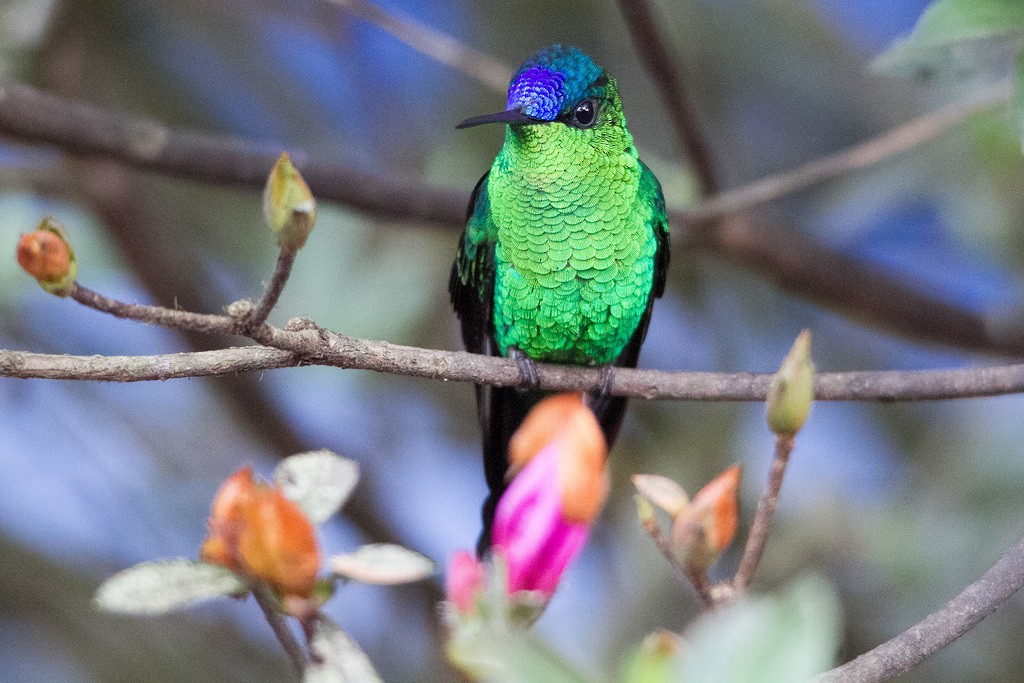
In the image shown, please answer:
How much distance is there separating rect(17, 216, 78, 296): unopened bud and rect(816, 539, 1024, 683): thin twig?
778 mm

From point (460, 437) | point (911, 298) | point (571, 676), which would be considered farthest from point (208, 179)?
point (571, 676)

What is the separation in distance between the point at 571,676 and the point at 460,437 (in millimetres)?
2918

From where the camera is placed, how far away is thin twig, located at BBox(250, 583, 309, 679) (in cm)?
98

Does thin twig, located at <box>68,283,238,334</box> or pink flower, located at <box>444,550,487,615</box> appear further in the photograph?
thin twig, located at <box>68,283,238,334</box>

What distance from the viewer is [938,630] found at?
123cm

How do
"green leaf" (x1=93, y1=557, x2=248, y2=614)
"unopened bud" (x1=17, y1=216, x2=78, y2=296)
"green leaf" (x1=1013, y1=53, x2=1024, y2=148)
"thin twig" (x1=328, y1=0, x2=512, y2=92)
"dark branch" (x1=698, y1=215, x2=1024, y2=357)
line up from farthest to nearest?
"dark branch" (x1=698, y1=215, x2=1024, y2=357), "thin twig" (x1=328, y1=0, x2=512, y2=92), "green leaf" (x1=1013, y1=53, x2=1024, y2=148), "unopened bud" (x1=17, y1=216, x2=78, y2=296), "green leaf" (x1=93, y1=557, x2=248, y2=614)

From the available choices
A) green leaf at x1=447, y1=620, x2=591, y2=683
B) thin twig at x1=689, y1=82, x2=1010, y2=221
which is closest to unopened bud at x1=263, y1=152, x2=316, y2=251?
green leaf at x1=447, y1=620, x2=591, y2=683

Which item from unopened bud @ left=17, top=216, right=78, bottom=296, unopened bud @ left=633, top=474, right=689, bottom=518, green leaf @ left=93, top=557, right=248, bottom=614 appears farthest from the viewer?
unopened bud @ left=633, top=474, right=689, bottom=518

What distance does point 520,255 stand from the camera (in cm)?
264

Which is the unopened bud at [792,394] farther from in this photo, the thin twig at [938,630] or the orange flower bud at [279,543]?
the orange flower bud at [279,543]

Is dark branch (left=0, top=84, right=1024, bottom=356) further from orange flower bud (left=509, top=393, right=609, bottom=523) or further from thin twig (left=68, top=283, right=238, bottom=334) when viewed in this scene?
orange flower bud (left=509, top=393, right=609, bottom=523)

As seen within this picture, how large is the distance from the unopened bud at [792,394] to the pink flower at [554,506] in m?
0.22

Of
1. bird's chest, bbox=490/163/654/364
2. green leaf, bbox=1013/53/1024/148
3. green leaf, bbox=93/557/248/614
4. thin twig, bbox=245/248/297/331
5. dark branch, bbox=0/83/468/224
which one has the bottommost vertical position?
green leaf, bbox=93/557/248/614

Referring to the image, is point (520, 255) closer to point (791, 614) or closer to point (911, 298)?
point (911, 298)
